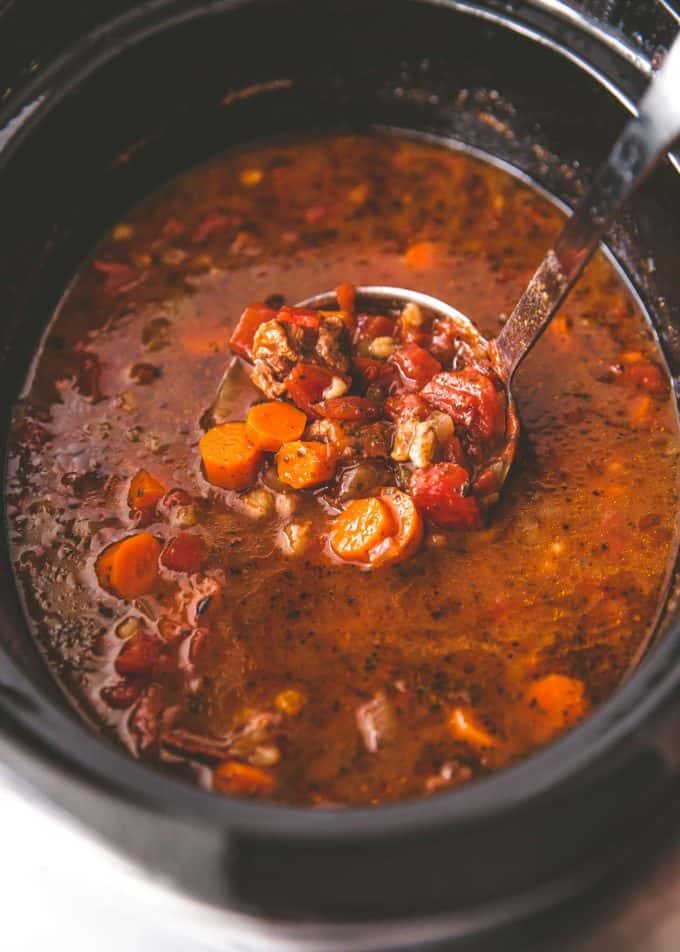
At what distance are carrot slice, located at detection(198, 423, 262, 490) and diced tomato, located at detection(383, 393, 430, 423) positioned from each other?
1.23 feet

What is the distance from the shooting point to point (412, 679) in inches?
104

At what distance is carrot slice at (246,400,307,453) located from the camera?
2.93 m

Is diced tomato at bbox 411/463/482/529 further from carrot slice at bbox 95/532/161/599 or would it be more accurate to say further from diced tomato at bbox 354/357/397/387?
carrot slice at bbox 95/532/161/599

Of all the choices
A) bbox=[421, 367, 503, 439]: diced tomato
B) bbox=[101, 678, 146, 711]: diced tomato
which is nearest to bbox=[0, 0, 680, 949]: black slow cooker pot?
bbox=[101, 678, 146, 711]: diced tomato

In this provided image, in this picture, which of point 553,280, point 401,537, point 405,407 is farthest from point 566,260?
point 401,537

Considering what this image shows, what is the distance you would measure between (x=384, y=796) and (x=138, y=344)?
154cm

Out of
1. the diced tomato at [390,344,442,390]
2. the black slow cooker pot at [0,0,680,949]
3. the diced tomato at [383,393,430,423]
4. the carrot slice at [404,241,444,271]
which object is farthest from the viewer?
the carrot slice at [404,241,444,271]

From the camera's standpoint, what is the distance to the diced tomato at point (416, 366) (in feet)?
9.83

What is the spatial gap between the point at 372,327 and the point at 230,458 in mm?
588

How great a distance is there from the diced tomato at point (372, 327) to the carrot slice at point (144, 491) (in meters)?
0.72

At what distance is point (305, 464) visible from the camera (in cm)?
285

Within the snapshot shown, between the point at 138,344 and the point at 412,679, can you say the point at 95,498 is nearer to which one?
the point at 138,344

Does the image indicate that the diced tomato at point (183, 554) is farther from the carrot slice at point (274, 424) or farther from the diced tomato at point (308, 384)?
the diced tomato at point (308, 384)

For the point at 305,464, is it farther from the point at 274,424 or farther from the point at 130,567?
the point at 130,567
